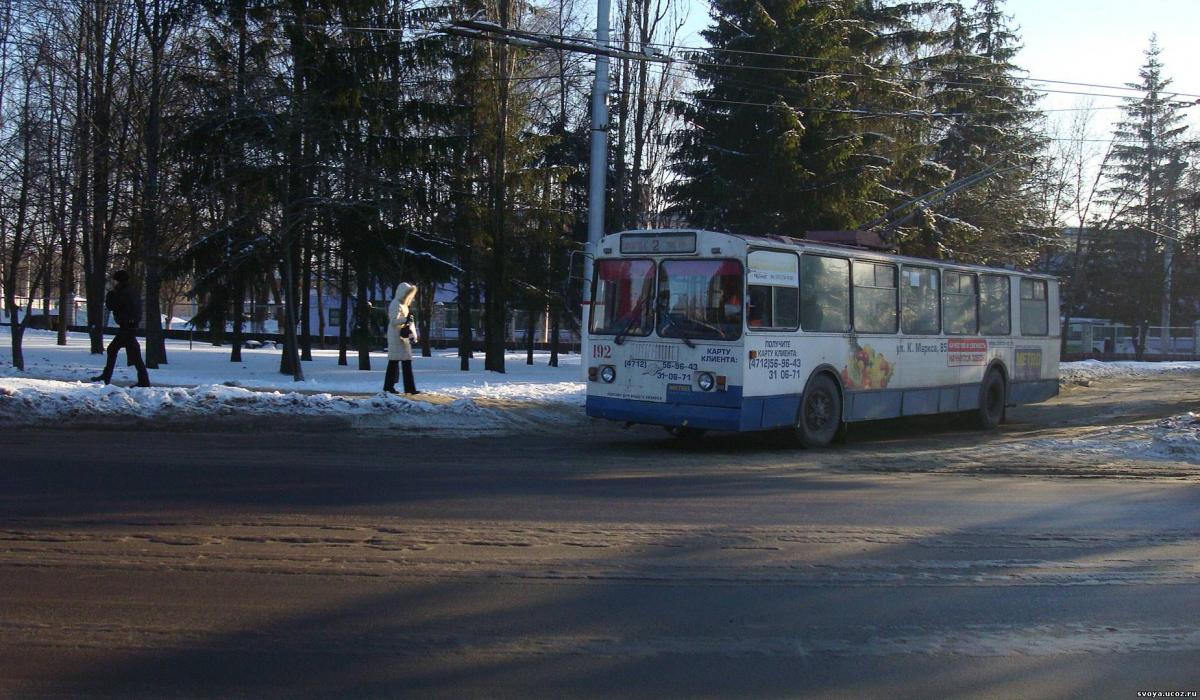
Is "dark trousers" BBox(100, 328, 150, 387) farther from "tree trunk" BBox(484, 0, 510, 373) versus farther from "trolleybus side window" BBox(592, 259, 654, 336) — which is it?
"tree trunk" BBox(484, 0, 510, 373)

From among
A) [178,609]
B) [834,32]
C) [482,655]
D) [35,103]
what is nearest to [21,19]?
[35,103]

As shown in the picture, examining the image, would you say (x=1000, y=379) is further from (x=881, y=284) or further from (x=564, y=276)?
(x=564, y=276)

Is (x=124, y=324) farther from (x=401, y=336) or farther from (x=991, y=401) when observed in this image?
(x=991, y=401)

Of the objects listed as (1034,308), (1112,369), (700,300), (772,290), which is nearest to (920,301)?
(772,290)

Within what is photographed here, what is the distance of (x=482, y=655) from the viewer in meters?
5.16

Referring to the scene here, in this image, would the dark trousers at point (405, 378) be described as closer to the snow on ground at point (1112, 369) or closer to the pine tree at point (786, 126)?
the pine tree at point (786, 126)

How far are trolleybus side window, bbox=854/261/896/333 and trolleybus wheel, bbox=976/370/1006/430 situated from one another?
3.56 meters

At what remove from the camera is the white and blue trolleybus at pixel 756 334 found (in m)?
13.2

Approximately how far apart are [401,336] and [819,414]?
23.8 ft

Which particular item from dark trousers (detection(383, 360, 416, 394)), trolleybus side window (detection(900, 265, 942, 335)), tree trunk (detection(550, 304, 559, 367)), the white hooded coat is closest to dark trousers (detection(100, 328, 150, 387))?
dark trousers (detection(383, 360, 416, 394))

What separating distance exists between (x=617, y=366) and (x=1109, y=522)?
6.63 metres

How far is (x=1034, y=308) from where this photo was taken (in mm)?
20000

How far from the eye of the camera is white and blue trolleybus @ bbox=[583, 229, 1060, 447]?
1318 cm

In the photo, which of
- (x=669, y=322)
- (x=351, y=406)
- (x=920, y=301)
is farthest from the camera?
(x=920, y=301)
